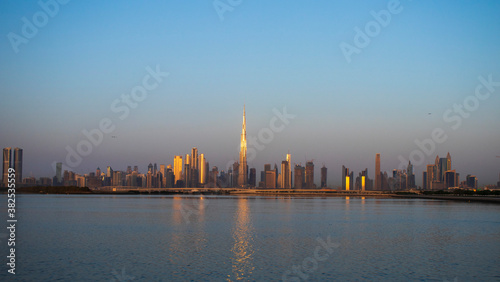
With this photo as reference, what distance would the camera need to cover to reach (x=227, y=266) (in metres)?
27.5

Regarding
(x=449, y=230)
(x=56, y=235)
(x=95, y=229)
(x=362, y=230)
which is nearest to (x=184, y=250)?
(x=56, y=235)

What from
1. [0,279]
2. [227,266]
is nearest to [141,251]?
[227,266]

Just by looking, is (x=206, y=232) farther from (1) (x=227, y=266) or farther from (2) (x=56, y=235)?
(1) (x=227, y=266)

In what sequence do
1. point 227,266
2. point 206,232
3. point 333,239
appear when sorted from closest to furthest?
point 227,266 < point 333,239 < point 206,232

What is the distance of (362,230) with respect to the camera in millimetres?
49188

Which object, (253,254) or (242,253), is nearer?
(253,254)

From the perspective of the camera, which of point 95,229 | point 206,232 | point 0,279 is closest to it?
point 0,279

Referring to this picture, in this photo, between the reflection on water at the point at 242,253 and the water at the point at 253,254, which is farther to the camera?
the reflection on water at the point at 242,253

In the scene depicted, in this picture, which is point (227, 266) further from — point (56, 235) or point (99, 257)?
point (56, 235)

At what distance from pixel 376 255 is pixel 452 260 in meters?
4.57

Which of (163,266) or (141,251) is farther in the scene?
(141,251)

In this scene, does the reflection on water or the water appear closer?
the water

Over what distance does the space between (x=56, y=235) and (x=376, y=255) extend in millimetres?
27775

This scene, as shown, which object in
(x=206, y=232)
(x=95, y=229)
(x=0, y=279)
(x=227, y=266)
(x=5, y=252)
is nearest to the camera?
(x=0, y=279)
